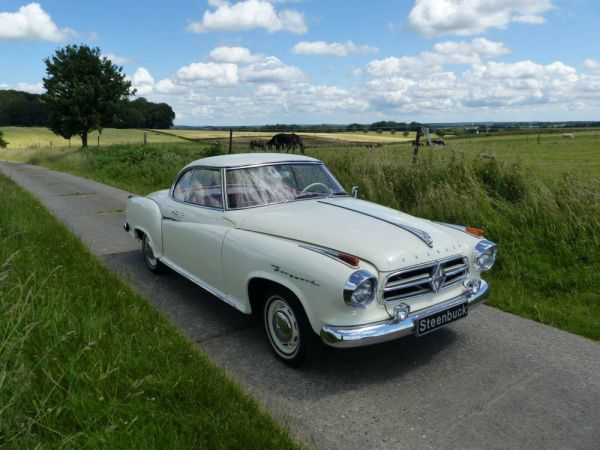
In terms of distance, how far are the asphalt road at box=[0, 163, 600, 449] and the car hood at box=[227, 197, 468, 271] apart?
0.89m

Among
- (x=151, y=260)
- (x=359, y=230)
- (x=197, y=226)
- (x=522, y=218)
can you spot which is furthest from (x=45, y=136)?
(x=359, y=230)

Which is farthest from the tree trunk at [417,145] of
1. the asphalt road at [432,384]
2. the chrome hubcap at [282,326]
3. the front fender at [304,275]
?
the chrome hubcap at [282,326]

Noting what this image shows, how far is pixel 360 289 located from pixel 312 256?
0.42m

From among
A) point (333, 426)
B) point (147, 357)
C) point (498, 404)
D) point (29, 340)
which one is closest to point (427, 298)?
point (498, 404)

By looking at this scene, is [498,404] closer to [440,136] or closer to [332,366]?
[332,366]

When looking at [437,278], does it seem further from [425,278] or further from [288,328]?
[288,328]

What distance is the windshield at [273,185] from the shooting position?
425 centimetres

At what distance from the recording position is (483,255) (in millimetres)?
3771

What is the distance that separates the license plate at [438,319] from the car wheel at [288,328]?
2.47ft

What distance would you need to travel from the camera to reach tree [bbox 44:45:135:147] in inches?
1336

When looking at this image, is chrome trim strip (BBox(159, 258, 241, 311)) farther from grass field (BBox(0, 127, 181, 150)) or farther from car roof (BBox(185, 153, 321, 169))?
grass field (BBox(0, 127, 181, 150))

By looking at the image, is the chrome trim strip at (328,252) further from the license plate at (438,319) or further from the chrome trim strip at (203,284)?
the chrome trim strip at (203,284)

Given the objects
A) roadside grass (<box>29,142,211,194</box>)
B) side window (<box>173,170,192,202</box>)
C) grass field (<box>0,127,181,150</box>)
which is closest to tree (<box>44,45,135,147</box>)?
roadside grass (<box>29,142,211,194</box>)

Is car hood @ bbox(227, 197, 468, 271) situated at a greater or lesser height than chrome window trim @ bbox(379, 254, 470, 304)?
greater
